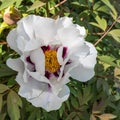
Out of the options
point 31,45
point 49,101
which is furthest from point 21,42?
point 49,101

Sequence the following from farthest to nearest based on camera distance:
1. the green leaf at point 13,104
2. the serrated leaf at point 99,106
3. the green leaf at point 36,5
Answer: the serrated leaf at point 99,106
the green leaf at point 36,5
the green leaf at point 13,104

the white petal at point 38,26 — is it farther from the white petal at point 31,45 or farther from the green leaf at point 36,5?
the green leaf at point 36,5

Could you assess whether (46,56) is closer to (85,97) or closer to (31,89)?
(31,89)

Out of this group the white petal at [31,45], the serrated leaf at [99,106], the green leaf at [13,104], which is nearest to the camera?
the white petal at [31,45]

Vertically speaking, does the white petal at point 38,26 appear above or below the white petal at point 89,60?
above

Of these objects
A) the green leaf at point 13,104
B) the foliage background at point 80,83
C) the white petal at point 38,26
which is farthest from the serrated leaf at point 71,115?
the white petal at point 38,26

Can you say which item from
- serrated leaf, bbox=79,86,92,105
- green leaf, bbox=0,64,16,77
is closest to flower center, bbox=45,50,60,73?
green leaf, bbox=0,64,16,77

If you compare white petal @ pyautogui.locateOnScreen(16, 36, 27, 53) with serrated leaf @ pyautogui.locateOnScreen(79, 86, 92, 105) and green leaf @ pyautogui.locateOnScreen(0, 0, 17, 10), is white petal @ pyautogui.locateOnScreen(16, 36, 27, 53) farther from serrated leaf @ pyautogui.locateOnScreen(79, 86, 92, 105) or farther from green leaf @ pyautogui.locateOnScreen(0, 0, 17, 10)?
serrated leaf @ pyautogui.locateOnScreen(79, 86, 92, 105)
